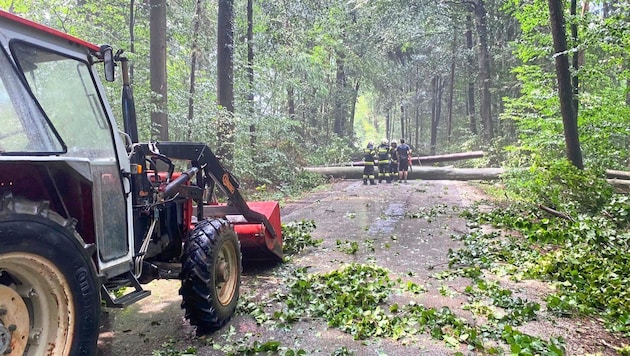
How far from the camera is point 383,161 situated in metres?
20.4

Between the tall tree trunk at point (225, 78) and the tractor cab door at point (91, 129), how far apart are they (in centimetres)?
1047

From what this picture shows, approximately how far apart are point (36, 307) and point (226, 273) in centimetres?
234

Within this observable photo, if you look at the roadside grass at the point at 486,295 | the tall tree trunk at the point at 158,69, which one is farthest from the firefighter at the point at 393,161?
the roadside grass at the point at 486,295

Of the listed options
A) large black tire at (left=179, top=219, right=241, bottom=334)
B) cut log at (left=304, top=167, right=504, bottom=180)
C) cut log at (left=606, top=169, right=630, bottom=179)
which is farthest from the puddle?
cut log at (left=304, top=167, right=504, bottom=180)

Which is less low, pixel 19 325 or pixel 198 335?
pixel 19 325

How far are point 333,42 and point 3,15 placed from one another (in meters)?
25.3

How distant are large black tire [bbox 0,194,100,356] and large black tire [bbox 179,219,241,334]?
4.47 ft

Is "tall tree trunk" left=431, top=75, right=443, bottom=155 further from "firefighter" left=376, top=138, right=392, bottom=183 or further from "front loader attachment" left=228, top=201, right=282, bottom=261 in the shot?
"front loader attachment" left=228, top=201, right=282, bottom=261

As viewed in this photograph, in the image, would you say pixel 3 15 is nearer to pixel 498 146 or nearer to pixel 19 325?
pixel 19 325

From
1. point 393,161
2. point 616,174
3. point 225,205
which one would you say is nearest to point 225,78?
point 225,205

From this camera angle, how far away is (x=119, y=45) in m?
14.5

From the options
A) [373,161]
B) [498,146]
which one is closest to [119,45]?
[373,161]

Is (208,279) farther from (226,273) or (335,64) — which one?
(335,64)

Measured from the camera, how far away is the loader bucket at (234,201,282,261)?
245 inches
